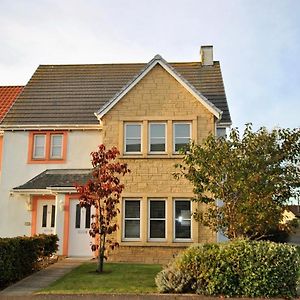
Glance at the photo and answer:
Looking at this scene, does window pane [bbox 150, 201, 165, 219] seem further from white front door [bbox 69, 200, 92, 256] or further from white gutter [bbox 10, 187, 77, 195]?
white gutter [bbox 10, 187, 77, 195]

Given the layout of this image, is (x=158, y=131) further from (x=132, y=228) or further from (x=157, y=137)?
(x=132, y=228)

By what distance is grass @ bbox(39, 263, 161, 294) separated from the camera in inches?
483

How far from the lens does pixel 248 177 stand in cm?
1383

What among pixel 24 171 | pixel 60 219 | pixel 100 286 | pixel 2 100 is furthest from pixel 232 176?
pixel 2 100

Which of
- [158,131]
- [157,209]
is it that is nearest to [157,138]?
[158,131]

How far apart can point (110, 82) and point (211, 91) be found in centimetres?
570

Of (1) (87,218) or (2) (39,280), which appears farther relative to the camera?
(1) (87,218)

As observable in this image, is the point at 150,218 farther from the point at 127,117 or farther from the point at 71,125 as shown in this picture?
the point at 71,125

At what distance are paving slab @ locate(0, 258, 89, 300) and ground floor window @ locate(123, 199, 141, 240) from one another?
2288 millimetres

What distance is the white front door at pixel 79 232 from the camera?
781 inches

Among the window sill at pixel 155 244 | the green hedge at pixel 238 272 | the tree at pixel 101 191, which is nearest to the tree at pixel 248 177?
the green hedge at pixel 238 272

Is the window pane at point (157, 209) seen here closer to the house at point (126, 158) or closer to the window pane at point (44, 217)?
the house at point (126, 158)

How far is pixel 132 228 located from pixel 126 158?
304 cm

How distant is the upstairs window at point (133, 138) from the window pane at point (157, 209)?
239 centimetres
